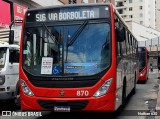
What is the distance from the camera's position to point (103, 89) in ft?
28.0

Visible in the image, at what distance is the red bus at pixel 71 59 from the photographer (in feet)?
28.1

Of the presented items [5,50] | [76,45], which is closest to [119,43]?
[76,45]

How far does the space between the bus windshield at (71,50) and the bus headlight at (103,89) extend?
329 mm

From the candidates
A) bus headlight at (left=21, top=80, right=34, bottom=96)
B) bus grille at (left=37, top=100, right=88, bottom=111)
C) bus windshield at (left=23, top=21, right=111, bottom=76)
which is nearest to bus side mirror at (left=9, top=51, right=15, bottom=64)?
bus windshield at (left=23, top=21, right=111, bottom=76)

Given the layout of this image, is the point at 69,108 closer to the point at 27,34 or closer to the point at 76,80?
the point at 76,80

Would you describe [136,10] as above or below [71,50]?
above

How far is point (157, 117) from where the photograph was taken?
9.74 m

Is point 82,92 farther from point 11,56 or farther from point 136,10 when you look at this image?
point 136,10

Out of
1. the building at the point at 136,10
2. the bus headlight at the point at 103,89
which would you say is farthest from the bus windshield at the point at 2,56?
the building at the point at 136,10

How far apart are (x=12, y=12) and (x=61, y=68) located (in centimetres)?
1486

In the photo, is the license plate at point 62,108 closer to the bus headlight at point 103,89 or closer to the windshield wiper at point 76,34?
the bus headlight at point 103,89


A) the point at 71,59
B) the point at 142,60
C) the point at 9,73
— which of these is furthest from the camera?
the point at 142,60

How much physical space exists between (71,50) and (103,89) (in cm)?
122

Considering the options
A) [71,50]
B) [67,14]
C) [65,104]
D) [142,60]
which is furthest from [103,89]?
A: [142,60]
